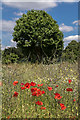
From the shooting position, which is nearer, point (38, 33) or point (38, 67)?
point (38, 67)

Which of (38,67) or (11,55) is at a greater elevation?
(11,55)

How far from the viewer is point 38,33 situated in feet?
32.0

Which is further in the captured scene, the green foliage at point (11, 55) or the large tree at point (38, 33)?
the green foliage at point (11, 55)

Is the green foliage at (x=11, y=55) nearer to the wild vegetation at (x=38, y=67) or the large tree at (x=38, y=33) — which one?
the wild vegetation at (x=38, y=67)

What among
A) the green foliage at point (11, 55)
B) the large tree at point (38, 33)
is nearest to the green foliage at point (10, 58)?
the green foliage at point (11, 55)

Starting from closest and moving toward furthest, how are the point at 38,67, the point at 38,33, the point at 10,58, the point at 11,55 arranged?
the point at 38,67, the point at 38,33, the point at 10,58, the point at 11,55

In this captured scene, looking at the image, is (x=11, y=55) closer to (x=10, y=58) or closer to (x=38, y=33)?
(x=10, y=58)

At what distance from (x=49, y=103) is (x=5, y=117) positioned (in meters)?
0.97

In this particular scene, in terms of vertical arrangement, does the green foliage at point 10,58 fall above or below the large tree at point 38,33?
below

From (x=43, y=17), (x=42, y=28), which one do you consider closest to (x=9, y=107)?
(x=42, y=28)

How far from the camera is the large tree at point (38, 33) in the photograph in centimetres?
979

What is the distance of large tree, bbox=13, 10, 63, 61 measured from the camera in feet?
32.1

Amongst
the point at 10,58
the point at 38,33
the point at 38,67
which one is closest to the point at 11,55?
the point at 10,58

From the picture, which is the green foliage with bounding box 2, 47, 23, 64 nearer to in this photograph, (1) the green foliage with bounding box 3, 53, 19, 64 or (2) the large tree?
(1) the green foliage with bounding box 3, 53, 19, 64
